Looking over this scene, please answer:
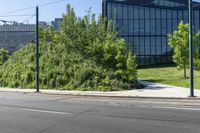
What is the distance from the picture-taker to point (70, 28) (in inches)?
1417

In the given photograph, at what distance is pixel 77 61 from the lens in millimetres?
33125

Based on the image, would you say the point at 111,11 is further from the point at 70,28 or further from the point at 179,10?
the point at 70,28

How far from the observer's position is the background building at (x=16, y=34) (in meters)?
66.1

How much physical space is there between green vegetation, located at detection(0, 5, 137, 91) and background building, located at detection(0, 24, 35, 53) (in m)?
17.0

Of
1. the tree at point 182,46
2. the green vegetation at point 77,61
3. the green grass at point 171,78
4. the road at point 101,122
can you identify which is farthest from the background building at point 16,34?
the road at point 101,122

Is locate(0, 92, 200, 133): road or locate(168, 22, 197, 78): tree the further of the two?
locate(168, 22, 197, 78): tree

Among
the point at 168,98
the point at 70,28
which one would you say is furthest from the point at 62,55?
the point at 168,98

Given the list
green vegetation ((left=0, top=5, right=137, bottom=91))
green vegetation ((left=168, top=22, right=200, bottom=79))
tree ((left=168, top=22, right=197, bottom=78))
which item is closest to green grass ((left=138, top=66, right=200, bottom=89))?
green vegetation ((left=168, top=22, right=200, bottom=79))

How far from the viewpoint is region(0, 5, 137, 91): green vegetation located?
2927 cm

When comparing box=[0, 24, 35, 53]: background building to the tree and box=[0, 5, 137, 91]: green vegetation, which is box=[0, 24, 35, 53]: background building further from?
the tree

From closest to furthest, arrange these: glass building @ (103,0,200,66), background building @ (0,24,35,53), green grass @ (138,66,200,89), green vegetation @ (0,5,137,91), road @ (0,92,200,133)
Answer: road @ (0,92,200,133), green vegetation @ (0,5,137,91), green grass @ (138,66,200,89), glass building @ (103,0,200,66), background building @ (0,24,35,53)

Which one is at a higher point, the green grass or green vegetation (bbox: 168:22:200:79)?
green vegetation (bbox: 168:22:200:79)

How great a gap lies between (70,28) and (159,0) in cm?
3450

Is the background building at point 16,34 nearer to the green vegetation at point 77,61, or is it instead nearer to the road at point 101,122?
the green vegetation at point 77,61
